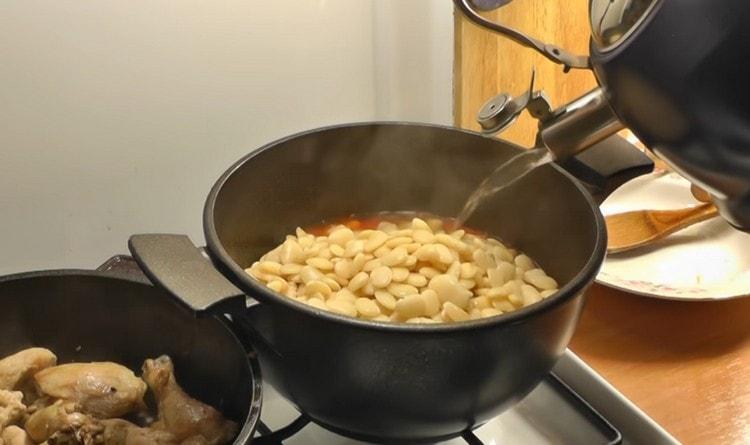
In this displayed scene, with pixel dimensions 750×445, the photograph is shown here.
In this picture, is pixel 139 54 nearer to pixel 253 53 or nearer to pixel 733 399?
pixel 253 53

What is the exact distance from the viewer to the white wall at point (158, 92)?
36.5 inches

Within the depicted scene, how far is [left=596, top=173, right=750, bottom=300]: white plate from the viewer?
0.98 m

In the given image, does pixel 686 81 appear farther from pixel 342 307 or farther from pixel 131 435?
pixel 131 435

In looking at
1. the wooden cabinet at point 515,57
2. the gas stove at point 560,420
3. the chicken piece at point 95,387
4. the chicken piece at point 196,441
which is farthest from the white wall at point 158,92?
the chicken piece at point 196,441

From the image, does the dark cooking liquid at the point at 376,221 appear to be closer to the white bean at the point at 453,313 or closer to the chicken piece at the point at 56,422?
the white bean at the point at 453,313

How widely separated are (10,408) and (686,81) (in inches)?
22.6

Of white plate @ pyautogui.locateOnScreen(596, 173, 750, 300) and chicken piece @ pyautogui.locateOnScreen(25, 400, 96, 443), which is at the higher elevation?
chicken piece @ pyautogui.locateOnScreen(25, 400, 96, 443)

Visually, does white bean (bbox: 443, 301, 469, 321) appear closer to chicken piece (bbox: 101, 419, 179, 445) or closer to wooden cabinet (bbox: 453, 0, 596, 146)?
chicken piece (bbox: 101, 419, 179, 445)

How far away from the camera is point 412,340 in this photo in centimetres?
64

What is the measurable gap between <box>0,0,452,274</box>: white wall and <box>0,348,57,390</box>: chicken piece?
10.2 inches

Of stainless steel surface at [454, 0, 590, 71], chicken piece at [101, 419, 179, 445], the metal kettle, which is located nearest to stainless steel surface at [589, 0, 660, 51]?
the metal kettle

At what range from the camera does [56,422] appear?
698mm

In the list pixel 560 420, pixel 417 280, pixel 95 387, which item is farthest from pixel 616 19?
pixel 95 387

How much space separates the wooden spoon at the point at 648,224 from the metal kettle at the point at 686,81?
37 cm
